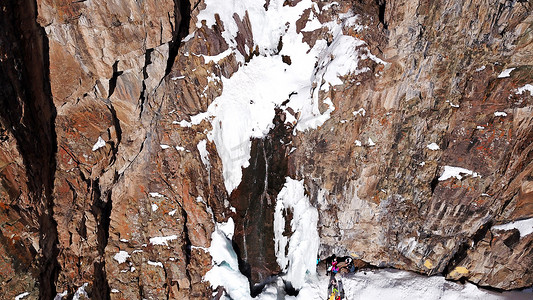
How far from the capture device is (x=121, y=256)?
855 cm

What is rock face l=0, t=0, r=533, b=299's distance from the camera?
6223 millimetres

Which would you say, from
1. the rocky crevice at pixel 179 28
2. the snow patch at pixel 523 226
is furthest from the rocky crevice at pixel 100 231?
the snow patch at pixel 523 226

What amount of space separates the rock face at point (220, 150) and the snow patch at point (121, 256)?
0.04 m

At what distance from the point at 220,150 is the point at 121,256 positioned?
169 inches

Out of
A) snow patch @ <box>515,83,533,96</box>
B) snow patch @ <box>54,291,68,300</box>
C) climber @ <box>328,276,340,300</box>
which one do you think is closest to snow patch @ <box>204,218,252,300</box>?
climber @ <box>328,276,340,300</box>

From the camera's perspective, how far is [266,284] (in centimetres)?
1038

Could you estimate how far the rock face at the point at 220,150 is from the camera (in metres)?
6.22

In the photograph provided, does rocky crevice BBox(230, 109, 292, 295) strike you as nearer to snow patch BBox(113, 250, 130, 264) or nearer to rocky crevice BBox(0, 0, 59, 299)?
snow patch BBox(113, 250, 130, 264)

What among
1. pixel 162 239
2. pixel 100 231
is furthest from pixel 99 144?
pixel 162 239

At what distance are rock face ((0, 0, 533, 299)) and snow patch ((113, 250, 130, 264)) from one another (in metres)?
0.04

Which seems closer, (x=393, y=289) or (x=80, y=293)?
(x=80, y=293)

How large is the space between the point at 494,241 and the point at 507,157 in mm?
2914

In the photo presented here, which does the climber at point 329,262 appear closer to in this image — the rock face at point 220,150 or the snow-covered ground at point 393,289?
the snow-covered ground at point 393,289

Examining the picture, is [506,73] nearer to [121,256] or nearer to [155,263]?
[155,263]
